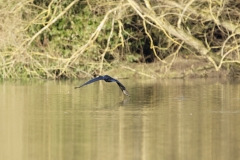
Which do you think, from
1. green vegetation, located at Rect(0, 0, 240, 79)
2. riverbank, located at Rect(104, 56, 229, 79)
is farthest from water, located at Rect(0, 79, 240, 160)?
riverbank, located at Rect(104, 56, 229, 79)

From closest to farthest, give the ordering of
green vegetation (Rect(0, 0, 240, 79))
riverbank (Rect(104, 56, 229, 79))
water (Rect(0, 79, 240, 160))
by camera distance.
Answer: water (Rect(0, 79, 240, 160))
green vegetation (Rect(0, 0, 240, 79))
riverbank (Rect(104, 56, 229, 79))

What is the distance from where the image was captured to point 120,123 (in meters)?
10.1

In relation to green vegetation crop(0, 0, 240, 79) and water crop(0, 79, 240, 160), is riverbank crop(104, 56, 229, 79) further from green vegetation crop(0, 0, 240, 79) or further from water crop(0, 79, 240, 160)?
water crop(0, 79, 240, 160)

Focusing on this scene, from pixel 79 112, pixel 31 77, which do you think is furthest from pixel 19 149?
pixel 31 77

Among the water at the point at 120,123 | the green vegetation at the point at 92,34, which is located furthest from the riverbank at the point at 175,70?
the water at the point at 120,123

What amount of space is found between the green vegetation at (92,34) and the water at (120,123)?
2.57 metres

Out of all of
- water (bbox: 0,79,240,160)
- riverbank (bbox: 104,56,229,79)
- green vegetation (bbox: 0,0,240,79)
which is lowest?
water (bbox: 0,79,240,160)

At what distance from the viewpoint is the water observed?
7.87 m

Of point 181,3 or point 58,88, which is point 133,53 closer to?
point 181,3

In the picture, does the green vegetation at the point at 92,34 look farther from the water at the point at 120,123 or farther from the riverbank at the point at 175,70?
the water at the point at 120,123

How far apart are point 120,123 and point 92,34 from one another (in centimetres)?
892

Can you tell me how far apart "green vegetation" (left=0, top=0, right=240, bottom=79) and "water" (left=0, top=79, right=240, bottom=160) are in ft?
8.44

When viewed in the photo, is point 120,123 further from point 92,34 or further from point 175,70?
point 175,70

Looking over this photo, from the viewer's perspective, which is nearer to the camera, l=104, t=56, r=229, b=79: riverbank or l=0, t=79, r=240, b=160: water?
l=0, t=79, r=240, b=160: water
